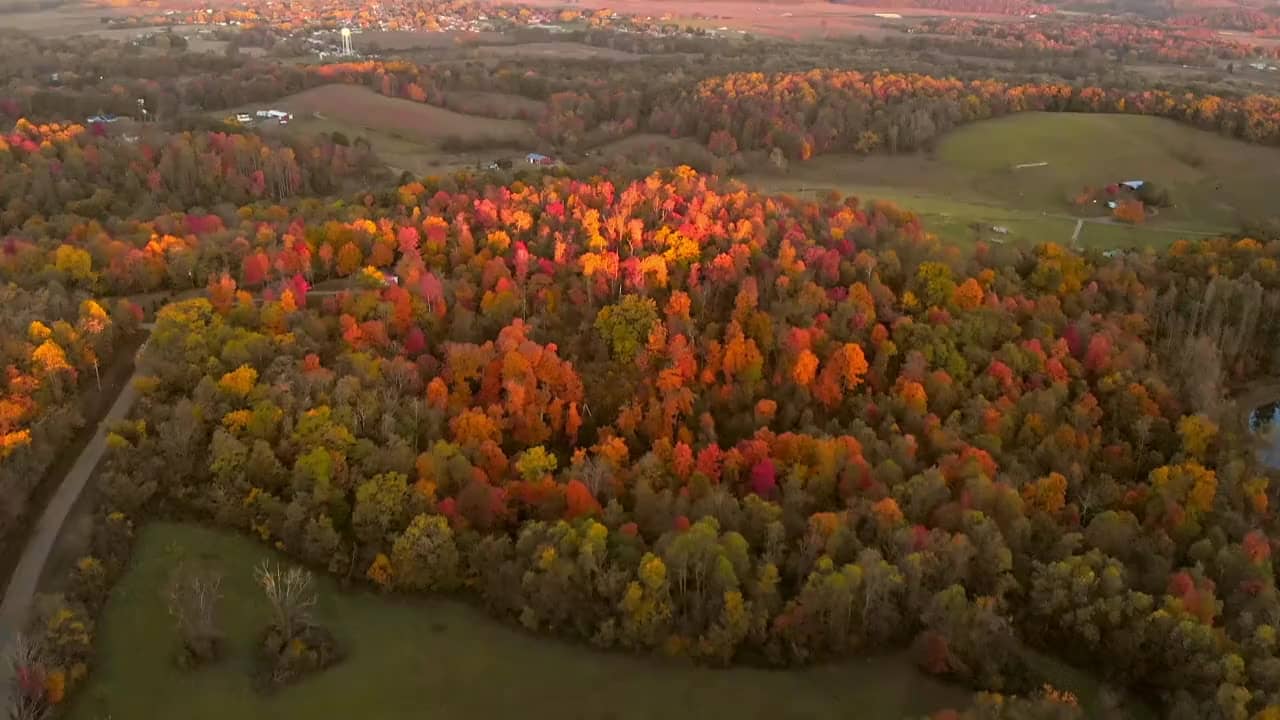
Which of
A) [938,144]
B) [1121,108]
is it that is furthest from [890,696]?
[1121,108]

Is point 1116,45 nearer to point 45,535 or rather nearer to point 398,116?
point 398,116

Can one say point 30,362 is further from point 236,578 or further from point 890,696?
point 890,696

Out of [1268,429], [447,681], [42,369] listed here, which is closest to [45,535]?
[42,369]

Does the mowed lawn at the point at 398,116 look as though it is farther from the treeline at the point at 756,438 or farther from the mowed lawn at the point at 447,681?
the mowed lawn at the point at 447,681

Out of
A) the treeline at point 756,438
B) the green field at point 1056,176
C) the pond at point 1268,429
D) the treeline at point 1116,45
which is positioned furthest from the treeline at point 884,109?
the pond at point 1268,429

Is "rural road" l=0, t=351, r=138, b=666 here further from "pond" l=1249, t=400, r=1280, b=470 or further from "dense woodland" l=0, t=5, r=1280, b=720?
"pond" l=1249, t=400, r=1280, b=470

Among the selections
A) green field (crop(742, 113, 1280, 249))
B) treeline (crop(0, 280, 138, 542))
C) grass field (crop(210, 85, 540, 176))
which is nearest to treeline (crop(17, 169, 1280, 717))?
treeline (crop(0, 280, 138, 542))
